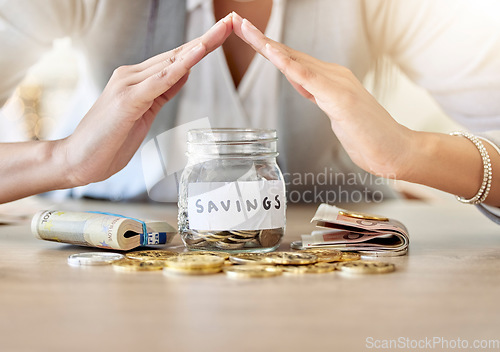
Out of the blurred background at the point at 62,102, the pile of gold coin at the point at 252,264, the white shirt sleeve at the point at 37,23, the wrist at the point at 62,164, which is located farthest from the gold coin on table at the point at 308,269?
the white shirt sleeve at the point at 37,23

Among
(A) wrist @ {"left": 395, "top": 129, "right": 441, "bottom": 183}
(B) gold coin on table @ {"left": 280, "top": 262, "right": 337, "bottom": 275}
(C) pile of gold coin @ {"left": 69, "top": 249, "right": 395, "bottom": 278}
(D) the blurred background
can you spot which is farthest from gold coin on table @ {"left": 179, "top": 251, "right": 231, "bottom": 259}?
(D) the blurred background

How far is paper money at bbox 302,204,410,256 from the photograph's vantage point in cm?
106

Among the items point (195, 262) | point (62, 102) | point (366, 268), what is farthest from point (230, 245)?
point (62, 102)

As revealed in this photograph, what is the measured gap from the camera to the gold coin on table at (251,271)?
0.87m

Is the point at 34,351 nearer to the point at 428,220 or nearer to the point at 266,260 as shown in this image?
the point at 266,260

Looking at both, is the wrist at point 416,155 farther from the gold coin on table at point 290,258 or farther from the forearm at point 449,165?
the gold coin on table at point 290,258

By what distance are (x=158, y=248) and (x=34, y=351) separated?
0.57m

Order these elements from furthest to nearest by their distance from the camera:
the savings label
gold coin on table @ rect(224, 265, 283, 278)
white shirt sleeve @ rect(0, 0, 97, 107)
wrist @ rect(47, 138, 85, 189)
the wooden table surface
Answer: white shirt sleeve @ rect(0, 0, 97, 107), wrist @ rect(47, 138, 85, 189), the savings label, gold coin on table @ rect(224, 265, 283, 278), the wooden table surface

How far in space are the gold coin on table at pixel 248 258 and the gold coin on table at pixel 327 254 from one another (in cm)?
10

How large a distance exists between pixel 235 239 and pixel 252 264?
101 mm

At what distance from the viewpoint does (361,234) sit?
1.10m

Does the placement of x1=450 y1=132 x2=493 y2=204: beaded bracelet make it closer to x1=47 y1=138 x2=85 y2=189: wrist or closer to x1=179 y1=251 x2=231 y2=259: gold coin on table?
x1=179 y1=251 x2=231 y2=259: gold coin on table

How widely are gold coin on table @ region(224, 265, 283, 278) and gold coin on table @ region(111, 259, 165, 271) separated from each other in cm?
12

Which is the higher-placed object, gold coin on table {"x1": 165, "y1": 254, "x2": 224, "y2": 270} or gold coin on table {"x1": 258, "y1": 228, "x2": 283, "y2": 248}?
gold coin on table {"x1": 258, "y1": 228, "x2": 283, "y2": 248}
